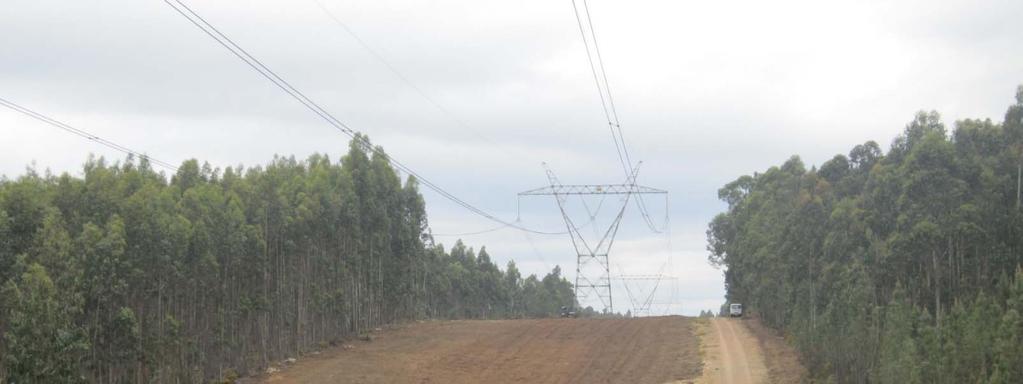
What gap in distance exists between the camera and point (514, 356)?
159ft

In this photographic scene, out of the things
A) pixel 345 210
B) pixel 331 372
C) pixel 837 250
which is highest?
pixel 345 210

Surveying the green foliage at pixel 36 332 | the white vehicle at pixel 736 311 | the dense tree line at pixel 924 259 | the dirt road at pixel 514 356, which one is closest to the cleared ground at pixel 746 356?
the dirt road at pixel 514 356

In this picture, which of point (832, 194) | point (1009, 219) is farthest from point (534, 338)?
point (1009, 219)

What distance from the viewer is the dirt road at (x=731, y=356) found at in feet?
138

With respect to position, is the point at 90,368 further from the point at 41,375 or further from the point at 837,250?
the point at 837,250

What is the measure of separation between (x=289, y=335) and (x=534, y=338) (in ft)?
43.3

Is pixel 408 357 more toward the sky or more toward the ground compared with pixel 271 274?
more toward the ground

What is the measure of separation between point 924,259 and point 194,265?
24593mm

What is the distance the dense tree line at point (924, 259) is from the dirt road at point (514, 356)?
732 cm

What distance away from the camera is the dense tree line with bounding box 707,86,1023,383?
29484 mm

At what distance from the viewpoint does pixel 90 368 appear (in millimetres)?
32594

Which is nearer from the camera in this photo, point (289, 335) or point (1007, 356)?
point (1007, 356)

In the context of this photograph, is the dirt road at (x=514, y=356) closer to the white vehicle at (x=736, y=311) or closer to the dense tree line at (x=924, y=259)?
the dense tree line at (x=924, y=259)

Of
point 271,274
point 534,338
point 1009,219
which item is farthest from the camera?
point 534,338
